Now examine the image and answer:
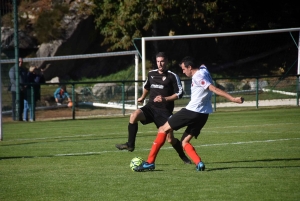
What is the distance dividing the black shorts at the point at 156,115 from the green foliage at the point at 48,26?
21.7 m

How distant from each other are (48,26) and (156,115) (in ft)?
72.8

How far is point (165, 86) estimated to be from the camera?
1258 centimetres

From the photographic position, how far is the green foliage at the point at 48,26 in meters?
33.4

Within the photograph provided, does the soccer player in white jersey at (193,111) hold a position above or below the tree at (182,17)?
below

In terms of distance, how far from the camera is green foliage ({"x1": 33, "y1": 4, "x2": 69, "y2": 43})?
33.4 meters

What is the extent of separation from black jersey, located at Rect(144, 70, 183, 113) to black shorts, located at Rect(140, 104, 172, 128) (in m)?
0.08

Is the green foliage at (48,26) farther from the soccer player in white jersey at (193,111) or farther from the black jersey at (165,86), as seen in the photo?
the soccer player in white jersey at (193,111)

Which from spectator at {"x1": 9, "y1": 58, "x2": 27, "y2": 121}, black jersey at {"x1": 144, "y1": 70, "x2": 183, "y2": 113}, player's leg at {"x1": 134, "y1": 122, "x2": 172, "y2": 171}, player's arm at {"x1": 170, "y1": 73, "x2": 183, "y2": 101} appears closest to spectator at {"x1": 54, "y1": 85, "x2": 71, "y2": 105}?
spectator at {"x1": 9, "y1": 58, "x2": 27, "y2": 121}

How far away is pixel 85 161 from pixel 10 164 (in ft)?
A: 4.51

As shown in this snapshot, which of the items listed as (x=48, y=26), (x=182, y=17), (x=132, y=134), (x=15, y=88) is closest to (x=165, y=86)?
(x=132, y=134)

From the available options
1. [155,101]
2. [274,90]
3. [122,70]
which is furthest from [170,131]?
[122,70]

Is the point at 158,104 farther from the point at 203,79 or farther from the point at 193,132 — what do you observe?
the point at 203,79

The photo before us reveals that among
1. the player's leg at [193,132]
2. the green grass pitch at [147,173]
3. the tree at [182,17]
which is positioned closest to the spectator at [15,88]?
the green grass pitch at [147,173]

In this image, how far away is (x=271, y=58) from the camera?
3031 cm
